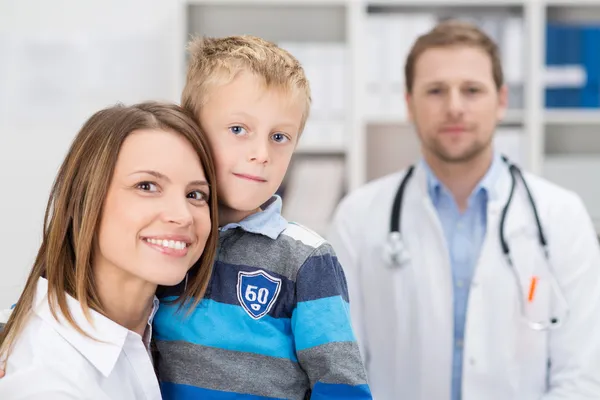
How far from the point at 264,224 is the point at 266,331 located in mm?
175

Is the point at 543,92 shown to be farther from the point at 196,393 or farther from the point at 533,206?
the point at 196,393

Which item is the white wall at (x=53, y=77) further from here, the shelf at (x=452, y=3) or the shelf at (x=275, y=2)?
the shelf at (x=452, y=3)

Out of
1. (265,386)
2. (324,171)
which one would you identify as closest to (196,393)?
(265,386)

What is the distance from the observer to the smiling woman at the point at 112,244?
1042 mm

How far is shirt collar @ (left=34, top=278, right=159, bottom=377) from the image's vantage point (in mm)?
1046

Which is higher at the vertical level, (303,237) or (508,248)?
(303,237)

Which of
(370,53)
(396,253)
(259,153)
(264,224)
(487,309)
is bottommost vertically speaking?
(487,309)

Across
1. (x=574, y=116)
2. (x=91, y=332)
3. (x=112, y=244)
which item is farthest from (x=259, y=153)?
(x=574, y=116)

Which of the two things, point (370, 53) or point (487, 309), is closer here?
point (487, 309)

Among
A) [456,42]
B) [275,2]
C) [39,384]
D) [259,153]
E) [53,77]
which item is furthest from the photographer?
[53,77]

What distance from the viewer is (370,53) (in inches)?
124

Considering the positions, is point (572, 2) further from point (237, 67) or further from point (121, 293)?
point (121, 293)

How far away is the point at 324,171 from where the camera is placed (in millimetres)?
3219

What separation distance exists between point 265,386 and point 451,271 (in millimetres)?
914
